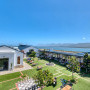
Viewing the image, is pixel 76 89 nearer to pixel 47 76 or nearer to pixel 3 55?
pixel 47 76

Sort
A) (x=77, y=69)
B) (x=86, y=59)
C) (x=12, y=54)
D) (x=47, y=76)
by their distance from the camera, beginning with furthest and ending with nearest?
1. (x=12, y=54)
2. (x=86, y=59)
3. (x=77, y=69)
4. (x=47, y=76)

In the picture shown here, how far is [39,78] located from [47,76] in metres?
A: 0.95

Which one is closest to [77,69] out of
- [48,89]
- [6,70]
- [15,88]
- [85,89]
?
[85,89]

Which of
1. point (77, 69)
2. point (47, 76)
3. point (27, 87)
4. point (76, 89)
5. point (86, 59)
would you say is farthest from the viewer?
point (86, 59)

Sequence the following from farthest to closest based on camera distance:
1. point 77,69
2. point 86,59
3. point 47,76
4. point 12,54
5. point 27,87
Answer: point 12,54 < point 86,59 < point 77,69 < point 27,87 < point 47,76

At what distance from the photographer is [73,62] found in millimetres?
9961

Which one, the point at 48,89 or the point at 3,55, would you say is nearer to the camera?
the point at 48,89

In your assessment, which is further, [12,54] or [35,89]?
[12,54]

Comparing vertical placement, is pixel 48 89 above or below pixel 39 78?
below

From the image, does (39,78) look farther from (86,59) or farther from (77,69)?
(86,59)

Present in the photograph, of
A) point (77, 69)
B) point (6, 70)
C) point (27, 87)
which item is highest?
point (77, 69)

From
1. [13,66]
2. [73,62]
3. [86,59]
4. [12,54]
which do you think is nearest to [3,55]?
[12,54]

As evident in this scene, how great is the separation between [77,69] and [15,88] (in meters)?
9.04

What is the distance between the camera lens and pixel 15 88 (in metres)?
8.28
